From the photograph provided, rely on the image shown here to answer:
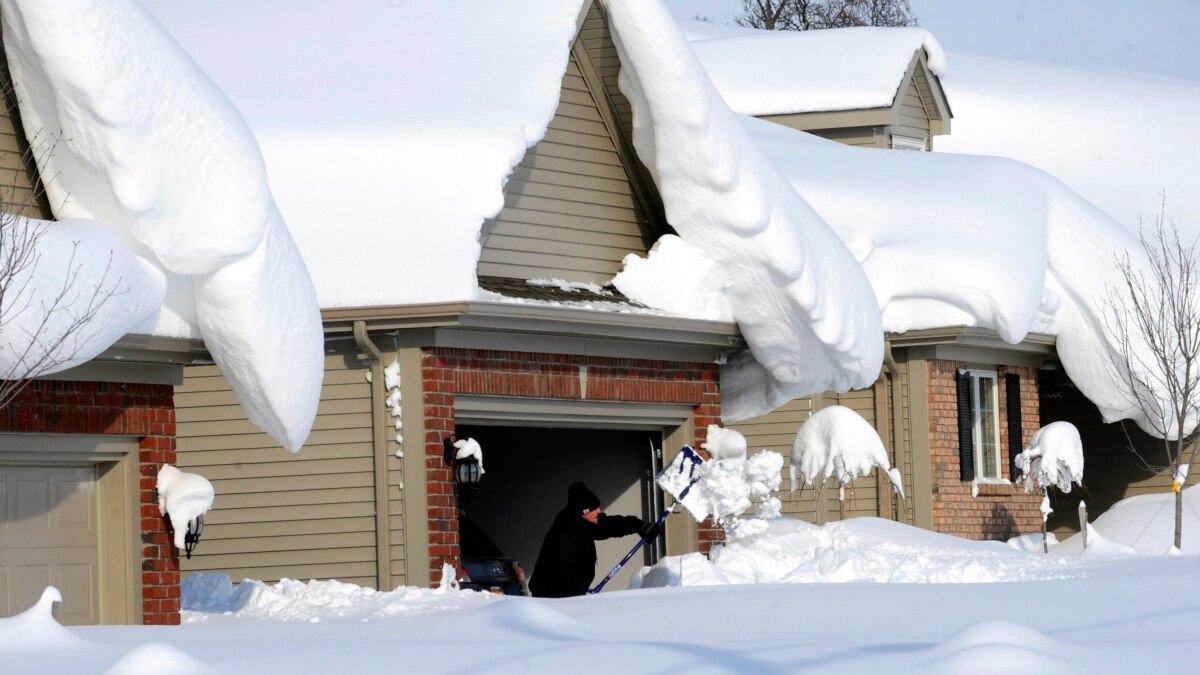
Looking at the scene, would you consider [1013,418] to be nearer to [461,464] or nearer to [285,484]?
[461,464]

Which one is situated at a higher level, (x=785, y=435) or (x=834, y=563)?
(x=785, y=435)

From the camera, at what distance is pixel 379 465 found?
13617mm

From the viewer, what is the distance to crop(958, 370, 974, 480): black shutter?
64.6ft

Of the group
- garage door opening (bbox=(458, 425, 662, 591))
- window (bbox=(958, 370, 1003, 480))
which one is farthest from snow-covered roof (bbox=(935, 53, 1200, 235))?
garage door opening (bbox=(458, 425, 662, 591))

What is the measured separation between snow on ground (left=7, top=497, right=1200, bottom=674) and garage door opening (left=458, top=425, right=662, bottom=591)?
647cm

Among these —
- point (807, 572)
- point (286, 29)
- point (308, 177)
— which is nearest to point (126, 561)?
point (308, 177)

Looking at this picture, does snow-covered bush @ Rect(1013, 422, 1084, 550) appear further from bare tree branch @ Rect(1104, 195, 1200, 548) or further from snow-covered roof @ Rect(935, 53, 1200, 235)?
snow-covered roof @ Rect(935, 53, 1200, 235)

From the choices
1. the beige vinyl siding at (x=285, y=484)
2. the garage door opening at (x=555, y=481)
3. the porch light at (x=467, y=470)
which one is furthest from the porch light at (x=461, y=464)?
the garage door opening at (x=555, y=481)

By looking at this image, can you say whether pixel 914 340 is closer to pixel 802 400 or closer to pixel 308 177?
pixel 802 400

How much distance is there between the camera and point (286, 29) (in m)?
15.7

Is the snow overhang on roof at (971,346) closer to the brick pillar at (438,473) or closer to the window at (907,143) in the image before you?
the window at (907,143)

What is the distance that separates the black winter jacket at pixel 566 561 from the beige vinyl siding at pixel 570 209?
2.16 meters

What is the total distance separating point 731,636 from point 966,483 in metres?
13.4

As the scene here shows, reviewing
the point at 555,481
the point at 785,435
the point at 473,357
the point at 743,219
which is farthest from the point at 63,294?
the point at 785,435
